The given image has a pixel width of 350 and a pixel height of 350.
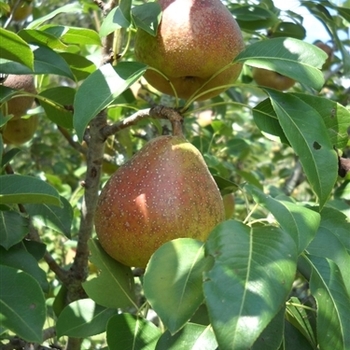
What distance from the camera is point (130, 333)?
108cm

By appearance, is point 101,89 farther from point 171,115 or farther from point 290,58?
point 290,58

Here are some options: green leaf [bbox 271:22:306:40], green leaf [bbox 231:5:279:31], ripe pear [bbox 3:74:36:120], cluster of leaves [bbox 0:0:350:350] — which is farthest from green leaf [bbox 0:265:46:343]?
green leaf [bbox 271:22:306:40]

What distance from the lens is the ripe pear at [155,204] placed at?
41.7 inches

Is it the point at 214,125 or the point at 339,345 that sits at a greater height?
the point at 339,345

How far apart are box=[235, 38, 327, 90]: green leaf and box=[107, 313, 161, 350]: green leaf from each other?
0.50 m

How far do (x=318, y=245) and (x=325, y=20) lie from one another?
1.00m

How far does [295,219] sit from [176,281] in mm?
217

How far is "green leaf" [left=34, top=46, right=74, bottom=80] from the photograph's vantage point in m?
1.25

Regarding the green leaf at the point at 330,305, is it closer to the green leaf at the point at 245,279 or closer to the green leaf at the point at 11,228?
the green leaf at the point at 245,279

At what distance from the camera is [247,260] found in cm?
90

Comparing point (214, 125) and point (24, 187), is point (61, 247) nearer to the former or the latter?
point (214, 125)

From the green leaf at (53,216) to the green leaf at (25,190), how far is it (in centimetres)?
39

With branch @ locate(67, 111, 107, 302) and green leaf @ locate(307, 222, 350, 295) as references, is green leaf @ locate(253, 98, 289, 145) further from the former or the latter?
branch @ locate(67, 111, 107, 302)

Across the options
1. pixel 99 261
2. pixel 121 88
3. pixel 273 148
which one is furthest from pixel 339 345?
pixel 273 148
